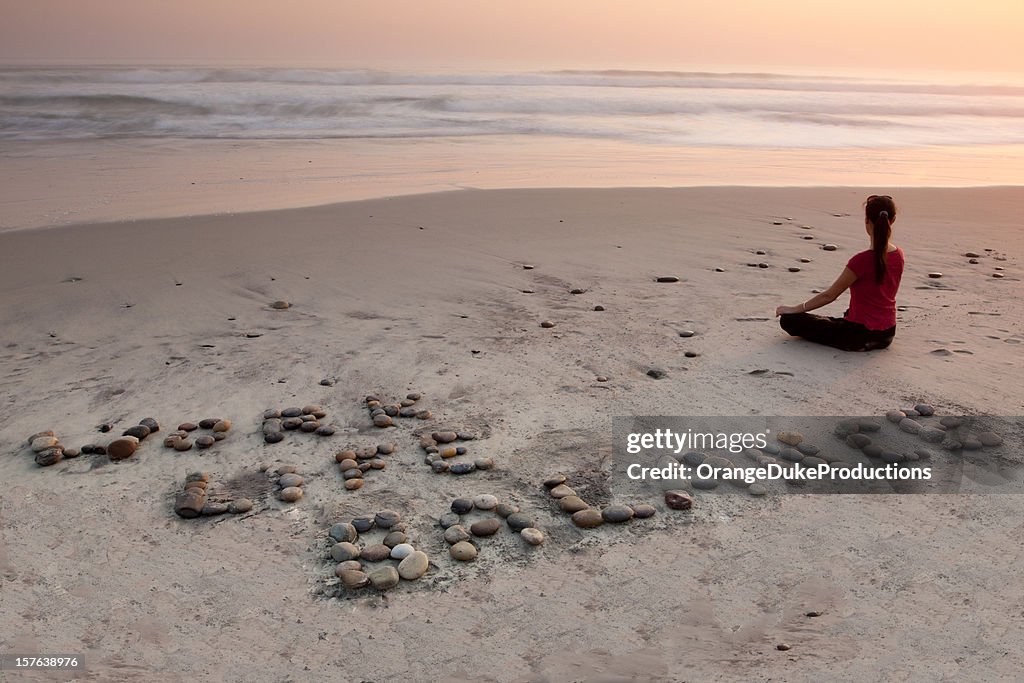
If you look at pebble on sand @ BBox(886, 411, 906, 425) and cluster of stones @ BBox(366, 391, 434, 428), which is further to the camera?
cluster of stones @ BBox(366, 391, 434, 428)

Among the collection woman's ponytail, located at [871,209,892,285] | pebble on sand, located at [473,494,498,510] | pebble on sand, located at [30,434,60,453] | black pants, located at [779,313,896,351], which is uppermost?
woman's ponytail, located at [871,209,892,285]

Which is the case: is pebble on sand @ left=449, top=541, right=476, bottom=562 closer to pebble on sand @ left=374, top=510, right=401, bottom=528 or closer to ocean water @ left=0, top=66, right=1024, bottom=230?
pebble on sand @ left=374, top=510, right=401, bottom=528

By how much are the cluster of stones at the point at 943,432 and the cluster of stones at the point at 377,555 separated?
2.47 meters

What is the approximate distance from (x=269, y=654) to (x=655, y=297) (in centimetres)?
429

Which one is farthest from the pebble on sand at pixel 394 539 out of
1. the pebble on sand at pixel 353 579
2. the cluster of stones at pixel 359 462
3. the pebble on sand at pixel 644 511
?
the pebble on sand at pixel 644 511

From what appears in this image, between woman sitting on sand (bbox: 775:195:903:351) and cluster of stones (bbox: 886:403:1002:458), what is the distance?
894 mm

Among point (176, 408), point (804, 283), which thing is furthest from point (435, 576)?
point (804, 283)

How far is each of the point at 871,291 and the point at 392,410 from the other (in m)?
2.98

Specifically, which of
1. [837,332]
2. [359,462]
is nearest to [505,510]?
[359,462]

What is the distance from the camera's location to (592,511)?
3.60 metres

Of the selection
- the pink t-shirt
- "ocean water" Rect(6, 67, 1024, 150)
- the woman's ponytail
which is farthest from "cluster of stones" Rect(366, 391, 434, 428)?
"ocean water" Rect(6, 67, 1024, 150)

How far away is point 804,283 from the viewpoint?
674 centimetres

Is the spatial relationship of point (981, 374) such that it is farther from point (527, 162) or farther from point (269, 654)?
point (527, 162)

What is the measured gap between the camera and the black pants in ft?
17.1
